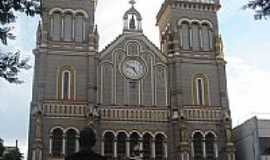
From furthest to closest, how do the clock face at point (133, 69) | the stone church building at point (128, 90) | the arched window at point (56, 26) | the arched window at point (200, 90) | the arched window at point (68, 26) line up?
the arched window at point (68, 26), the arched window at point (56, 26), the arched window at point (200, 90), the clock face at point (133, 69), the stone church building at point (128, 90)

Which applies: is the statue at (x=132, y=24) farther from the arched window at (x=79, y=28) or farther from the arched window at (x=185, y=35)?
the arched window at (x=185, y=35)

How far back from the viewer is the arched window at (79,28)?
1827 inches

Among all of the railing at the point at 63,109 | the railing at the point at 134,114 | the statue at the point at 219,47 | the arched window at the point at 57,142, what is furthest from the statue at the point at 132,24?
the arched window at the point at 57,142

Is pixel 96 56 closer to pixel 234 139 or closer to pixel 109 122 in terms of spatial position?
pixel 109 122

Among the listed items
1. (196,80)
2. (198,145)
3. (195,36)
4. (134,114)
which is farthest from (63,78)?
(195,36)

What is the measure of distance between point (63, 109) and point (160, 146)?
8.92m

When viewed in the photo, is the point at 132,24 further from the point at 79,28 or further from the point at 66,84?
the point at 66,84

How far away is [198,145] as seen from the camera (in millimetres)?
44156

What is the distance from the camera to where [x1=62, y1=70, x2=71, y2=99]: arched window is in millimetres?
43806

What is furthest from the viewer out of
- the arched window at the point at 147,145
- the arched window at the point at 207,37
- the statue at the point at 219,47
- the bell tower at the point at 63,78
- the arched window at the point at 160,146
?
the arched window at the point at 207,37

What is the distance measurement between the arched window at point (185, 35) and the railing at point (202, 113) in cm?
644

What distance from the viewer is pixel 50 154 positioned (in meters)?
41.1

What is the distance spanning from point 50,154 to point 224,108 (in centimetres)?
1592

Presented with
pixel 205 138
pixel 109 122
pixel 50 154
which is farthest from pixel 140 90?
pixel 50 154
